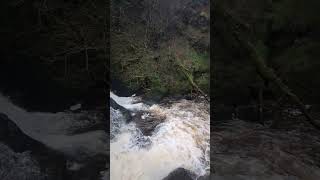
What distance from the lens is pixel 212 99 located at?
310cm

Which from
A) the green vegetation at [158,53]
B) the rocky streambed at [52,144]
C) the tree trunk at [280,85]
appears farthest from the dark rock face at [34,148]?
Result: the tree trunk at [280,85]

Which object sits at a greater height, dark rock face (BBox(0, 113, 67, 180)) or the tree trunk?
the tree trunk

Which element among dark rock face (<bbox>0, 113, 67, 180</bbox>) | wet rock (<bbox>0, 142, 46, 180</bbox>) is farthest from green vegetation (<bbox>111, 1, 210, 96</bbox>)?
wet rock (<bbox>0, 142, 46, 180</bbox>)

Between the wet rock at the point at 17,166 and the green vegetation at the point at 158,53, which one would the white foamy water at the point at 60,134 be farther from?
the green vegetation at the point at 158,53

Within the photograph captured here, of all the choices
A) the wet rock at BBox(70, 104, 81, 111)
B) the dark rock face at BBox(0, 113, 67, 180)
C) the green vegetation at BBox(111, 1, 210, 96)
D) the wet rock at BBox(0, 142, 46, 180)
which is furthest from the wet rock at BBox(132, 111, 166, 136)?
the wet rock at BBox(0, 142, 46, 180)

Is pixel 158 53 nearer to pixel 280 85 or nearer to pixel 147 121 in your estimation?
pixel 147 121

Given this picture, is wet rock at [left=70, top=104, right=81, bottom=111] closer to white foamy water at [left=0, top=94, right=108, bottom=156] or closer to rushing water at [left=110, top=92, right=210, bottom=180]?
white foamy water at [left=0, top=94, right=108, bottom=156]

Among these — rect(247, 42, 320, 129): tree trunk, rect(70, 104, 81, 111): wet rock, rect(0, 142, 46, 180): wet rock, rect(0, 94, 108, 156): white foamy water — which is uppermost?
rect(247, 42, 320, 129): tree trunk

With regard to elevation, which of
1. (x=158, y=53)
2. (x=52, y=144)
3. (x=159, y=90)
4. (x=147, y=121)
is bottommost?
(x=52, y=144)

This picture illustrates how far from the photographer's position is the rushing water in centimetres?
309

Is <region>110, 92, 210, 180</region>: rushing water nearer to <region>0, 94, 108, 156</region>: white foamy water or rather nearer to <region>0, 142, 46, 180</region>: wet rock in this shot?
<region>0, 94, 108, 156</region>: white foamy water

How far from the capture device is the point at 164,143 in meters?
3.11

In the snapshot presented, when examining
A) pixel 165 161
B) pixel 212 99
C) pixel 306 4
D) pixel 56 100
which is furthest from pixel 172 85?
pixel 306 4

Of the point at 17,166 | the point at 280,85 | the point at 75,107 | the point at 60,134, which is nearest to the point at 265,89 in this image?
the point at 280,85
